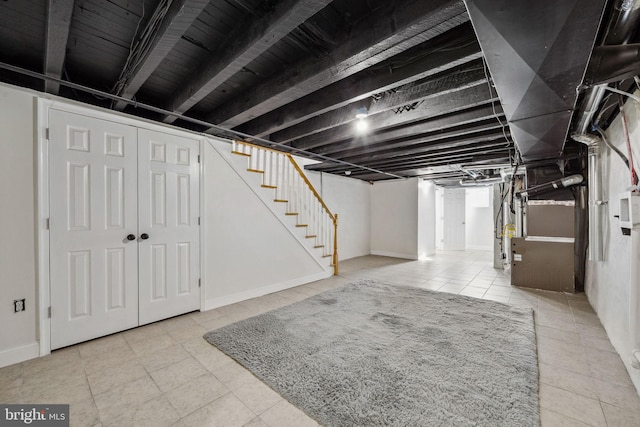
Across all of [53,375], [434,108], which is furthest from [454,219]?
[53,375]

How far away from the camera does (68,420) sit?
1537 millimetres

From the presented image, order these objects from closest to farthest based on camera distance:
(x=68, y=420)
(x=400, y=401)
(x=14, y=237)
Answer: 1. (x=68, y=420)
2. (x=400, y=401)
3. (x=14, y=237)

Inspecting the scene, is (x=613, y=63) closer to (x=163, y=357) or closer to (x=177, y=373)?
(x=177, y=373)

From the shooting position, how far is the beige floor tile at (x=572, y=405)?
5.10 ft

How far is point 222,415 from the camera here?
5.19 ft

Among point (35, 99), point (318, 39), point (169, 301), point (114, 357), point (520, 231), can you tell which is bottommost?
point (114, 357)

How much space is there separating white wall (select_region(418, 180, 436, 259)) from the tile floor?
4.16 m

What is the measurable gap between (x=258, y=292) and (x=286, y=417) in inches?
94.4

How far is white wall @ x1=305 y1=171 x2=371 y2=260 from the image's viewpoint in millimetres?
6875

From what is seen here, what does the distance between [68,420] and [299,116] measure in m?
3.08

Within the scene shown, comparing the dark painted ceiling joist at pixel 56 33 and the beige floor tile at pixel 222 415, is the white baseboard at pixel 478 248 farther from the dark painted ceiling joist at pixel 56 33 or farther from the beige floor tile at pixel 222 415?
the dark painted ceiling joist at pixel 56 33

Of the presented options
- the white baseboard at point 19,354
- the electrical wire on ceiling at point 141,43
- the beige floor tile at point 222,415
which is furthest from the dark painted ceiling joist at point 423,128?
the white baseboard at point 19,354

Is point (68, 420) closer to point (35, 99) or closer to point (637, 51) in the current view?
point (35, 99)

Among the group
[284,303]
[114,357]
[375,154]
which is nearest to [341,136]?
[375,154]
